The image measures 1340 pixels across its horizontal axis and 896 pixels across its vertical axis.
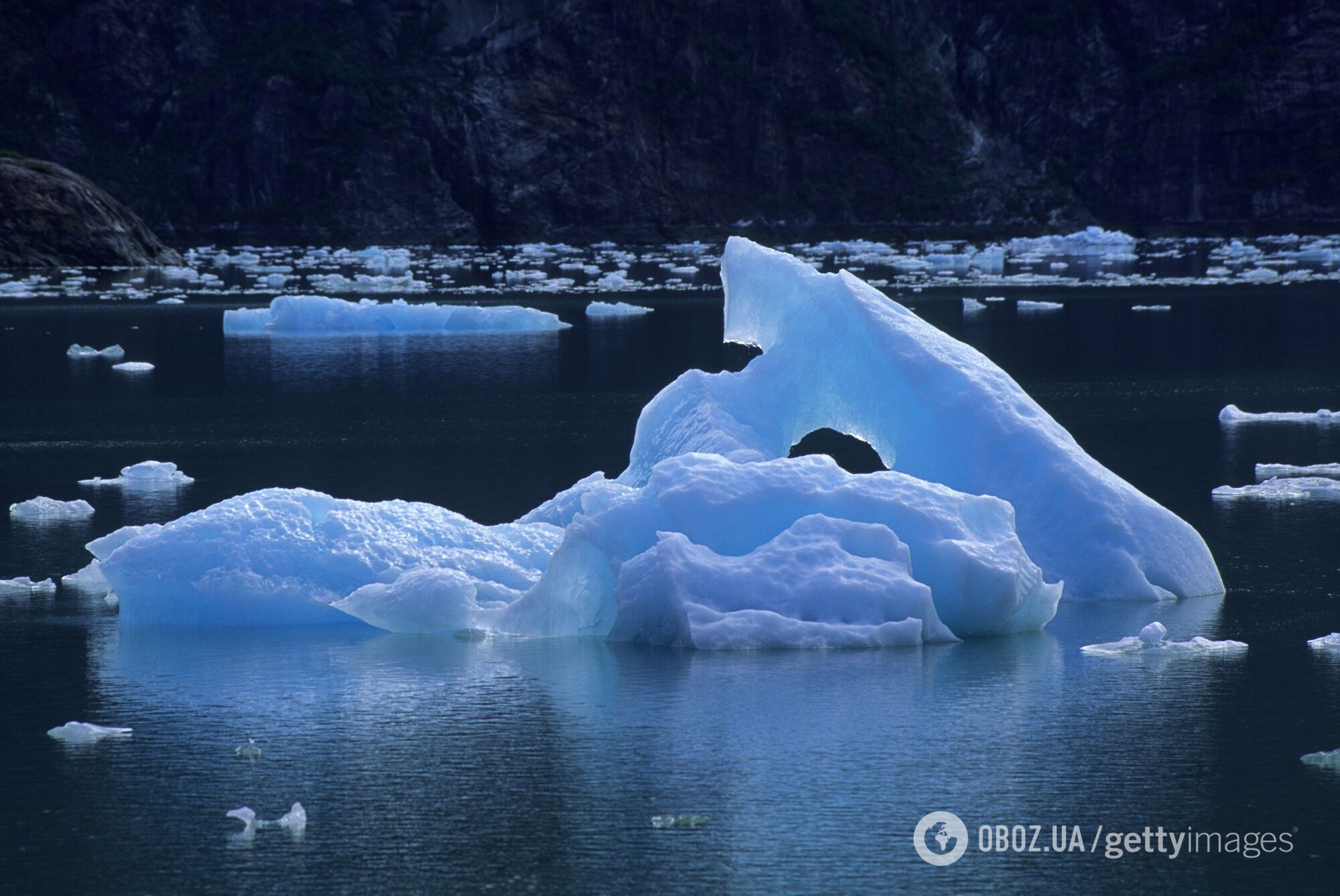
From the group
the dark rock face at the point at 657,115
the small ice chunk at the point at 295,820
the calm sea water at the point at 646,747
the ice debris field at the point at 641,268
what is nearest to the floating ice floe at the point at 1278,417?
the calm sea water at the point at 646,747

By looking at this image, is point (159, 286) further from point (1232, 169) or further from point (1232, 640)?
point (1232, 169)

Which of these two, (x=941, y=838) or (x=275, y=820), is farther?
(x=275, y=820)

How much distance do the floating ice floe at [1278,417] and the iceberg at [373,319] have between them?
1347 cm

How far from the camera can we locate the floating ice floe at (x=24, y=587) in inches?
395

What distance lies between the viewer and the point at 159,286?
130 feet

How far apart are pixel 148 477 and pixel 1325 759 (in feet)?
31.7

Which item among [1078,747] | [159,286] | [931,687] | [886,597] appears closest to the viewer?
[1078,747]

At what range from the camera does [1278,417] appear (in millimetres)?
16844

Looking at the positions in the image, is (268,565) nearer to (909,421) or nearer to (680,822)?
(909,421)

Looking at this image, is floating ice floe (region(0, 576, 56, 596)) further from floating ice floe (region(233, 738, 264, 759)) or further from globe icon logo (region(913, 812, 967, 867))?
globe icon logo (region(913, 812, 967, 867))

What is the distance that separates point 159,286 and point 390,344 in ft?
49.0

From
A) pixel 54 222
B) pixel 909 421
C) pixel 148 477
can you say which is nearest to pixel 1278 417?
pixel 909 421

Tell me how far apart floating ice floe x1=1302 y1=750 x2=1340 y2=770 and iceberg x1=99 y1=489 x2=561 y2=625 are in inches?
166

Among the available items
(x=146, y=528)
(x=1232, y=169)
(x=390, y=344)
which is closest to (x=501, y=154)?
(x=1232, y=169)
